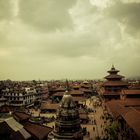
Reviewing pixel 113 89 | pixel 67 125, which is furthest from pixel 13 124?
pixel 113 89

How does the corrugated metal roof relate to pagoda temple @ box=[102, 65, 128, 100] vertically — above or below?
below

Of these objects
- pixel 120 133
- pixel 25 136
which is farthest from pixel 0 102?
pixel 120 133

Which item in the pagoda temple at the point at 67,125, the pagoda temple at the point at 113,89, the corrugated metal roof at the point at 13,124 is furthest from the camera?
the pagoda temple at the point at 113,89

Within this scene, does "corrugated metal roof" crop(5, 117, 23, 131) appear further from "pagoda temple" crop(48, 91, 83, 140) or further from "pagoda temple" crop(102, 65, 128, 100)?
"pagoda temple" crop(102, 65, 128, 100)

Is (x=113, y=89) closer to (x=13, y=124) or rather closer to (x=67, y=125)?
(x=13, y=124)

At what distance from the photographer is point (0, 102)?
206 feet

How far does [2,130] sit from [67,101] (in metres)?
10.0

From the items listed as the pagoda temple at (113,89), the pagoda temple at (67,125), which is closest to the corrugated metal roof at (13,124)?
the pagoda temple at (67,125)

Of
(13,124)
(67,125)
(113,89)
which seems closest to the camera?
(67,125)

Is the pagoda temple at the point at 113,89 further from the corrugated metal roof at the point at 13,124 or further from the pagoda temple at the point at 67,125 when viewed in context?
the pagoda temple at the point at 67,125

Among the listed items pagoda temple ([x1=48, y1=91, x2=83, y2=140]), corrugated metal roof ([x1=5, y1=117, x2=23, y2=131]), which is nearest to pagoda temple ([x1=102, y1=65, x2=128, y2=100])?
corrugated metal roof ([x1=5, y1=117, x2=23, y2=131])

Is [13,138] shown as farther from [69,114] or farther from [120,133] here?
[120,133]

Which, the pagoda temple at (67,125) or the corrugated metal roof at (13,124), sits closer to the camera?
the pagoda temple at (67,125)

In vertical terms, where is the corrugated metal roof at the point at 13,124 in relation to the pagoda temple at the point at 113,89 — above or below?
below
